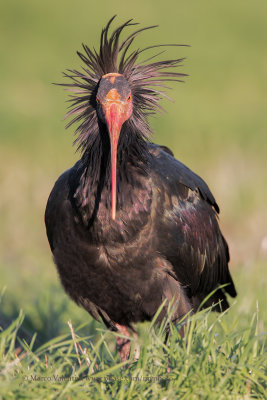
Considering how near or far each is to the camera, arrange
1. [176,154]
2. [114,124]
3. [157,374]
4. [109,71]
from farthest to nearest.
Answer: [176,154]
[109,71]
[114,124]
[157,374]

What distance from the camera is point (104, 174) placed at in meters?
4.99

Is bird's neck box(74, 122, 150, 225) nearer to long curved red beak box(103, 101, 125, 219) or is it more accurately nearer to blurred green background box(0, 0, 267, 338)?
long curved red beak box(103, 101, 125, 219)

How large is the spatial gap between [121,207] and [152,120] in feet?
34.1

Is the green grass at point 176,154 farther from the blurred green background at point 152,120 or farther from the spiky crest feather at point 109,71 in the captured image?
the spiky crest feather at point 109,71

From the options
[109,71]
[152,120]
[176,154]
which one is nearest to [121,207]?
[109,71]

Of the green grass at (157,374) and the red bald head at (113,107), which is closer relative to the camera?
the green grass at (157,374)

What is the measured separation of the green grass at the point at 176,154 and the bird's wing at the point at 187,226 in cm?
43

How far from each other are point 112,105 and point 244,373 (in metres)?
1.83

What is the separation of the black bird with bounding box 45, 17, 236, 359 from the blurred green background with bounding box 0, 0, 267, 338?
76cm

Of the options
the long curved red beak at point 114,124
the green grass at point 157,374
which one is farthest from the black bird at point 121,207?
the green grass at point 157,374

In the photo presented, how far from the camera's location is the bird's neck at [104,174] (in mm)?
4969

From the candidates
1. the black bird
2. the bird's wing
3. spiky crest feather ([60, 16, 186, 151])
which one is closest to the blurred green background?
the bird's wing

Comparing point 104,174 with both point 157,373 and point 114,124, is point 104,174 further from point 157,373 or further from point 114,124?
point 157,373

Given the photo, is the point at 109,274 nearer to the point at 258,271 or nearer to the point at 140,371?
the point at 140,371
